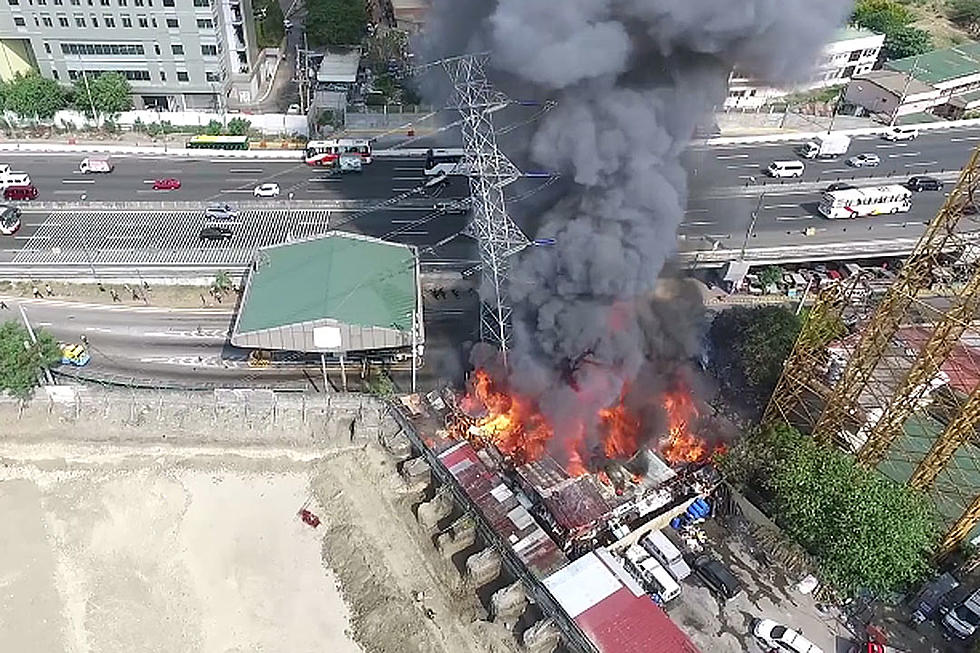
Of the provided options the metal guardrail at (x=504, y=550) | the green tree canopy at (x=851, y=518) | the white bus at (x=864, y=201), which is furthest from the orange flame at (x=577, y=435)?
the white bus at (x=864, y=201)

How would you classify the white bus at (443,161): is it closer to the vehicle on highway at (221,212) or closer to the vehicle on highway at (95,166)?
the vehicle on highway at (221,212)

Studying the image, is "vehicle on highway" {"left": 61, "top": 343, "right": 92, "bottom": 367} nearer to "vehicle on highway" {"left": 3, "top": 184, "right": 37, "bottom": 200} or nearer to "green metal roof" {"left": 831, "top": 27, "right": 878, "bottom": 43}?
"vehicle on highway" {"left": 3, "top": 184, "right": 37, "bottom": 200}

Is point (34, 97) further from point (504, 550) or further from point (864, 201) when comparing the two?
point (864, 201)

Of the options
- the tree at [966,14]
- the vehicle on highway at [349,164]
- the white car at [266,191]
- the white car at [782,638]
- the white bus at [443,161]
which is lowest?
the white car at [782,638]

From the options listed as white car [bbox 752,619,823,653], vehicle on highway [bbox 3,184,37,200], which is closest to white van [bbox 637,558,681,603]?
white car [bbox 752,619,823,653]

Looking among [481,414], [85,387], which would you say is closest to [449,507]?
[481,414]
